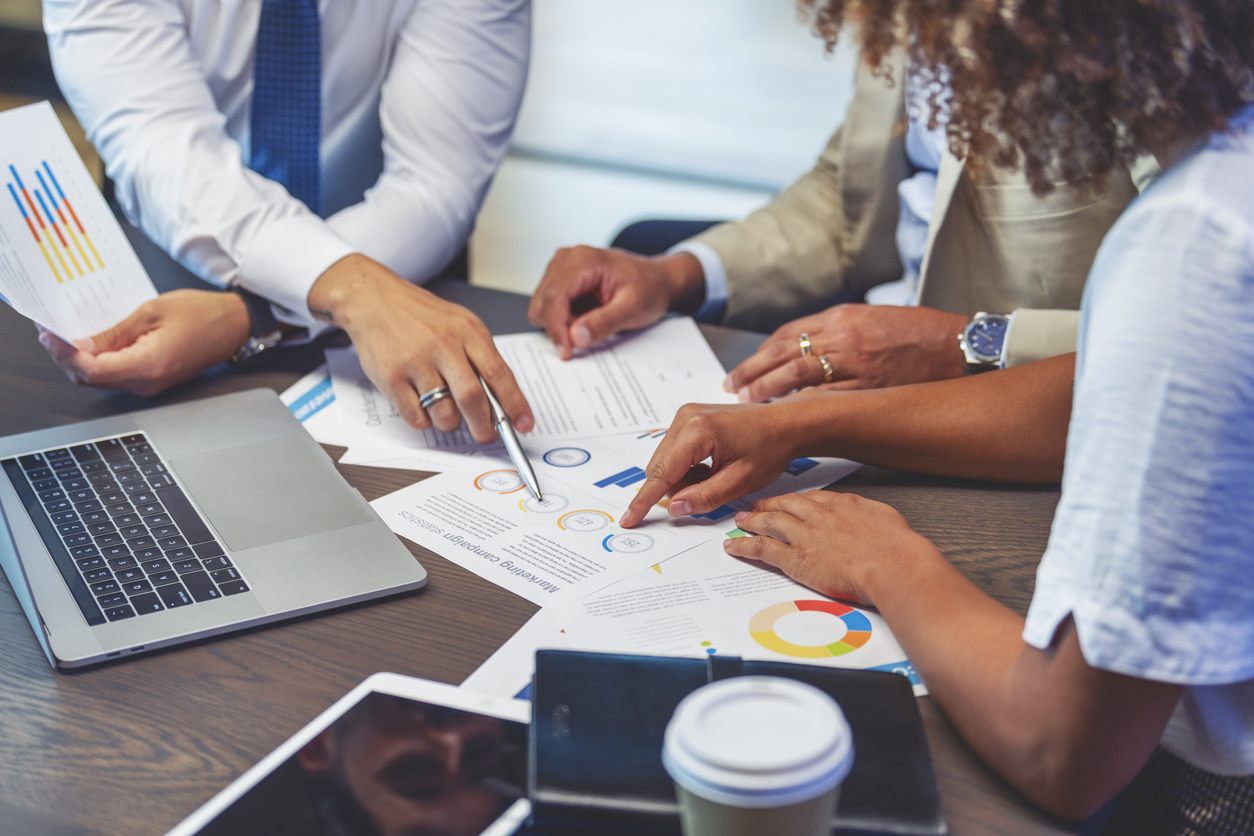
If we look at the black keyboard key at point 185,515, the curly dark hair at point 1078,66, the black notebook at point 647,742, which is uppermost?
the curly dark hair at point 1078,66

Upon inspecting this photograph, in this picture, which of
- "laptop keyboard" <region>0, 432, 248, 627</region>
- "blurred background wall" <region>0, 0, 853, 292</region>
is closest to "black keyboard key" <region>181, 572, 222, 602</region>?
"laptop keyboard" <region>0, 432, 248, 627</region>

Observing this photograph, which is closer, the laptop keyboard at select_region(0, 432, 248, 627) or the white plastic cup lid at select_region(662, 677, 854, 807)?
the white plastic cup lid at select_region(662, 677, 854, 807)

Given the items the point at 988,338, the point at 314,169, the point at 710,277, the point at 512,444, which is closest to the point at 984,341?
the point at 988,338

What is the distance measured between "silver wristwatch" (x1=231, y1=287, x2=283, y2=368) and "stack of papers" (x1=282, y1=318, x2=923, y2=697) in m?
0.07

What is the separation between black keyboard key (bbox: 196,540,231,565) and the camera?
28.5 inches

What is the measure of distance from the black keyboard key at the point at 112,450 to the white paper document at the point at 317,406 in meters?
0.16

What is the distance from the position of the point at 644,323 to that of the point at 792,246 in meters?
0.43

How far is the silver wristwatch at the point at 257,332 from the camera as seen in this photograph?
107cm

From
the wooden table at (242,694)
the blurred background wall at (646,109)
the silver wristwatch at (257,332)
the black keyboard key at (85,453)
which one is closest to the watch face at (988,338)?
the wooden table at (242,694)

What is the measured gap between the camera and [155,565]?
2.32 ft

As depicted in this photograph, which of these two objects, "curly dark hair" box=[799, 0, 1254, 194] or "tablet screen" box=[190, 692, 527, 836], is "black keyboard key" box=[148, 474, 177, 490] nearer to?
"tablet screen" box=[190, 692, 527, 836]

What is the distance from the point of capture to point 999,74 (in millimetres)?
517

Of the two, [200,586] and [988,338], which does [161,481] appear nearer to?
[200,586]

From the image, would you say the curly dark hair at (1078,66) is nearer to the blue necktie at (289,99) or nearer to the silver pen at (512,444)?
the silver pen at (512,444)
